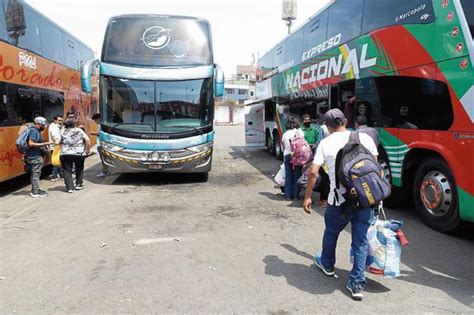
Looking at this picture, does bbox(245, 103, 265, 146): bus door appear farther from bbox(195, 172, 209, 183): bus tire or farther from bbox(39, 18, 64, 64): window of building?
bbox(39, 18, 64, 64): window of building

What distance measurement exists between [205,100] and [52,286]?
633cm

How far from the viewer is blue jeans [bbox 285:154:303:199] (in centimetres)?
804

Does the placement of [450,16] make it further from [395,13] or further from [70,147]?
[70,147]

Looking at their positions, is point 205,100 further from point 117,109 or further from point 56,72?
point 56,72

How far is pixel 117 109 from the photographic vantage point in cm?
955

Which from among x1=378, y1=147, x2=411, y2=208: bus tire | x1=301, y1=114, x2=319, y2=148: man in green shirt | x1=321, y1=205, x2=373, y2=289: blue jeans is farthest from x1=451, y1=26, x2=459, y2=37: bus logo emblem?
x1=301, y1=114, x2=319, y2=148: man in green shirt

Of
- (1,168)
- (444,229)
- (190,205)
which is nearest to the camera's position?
(444,229)

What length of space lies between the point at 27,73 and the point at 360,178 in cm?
848

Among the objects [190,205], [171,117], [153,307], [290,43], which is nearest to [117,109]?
[171,117]

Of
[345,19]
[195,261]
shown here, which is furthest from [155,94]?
[195,261]

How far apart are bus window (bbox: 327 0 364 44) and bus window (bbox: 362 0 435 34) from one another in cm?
30

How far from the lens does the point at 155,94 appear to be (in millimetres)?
9586

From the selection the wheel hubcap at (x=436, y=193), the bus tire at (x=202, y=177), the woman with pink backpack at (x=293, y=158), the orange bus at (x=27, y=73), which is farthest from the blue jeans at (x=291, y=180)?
the orange bus at (x=27, y=73)

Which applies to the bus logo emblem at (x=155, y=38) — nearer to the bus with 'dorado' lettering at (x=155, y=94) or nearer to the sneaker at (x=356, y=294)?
the bus with 'dorado' lettering at (x=155, y=94)
